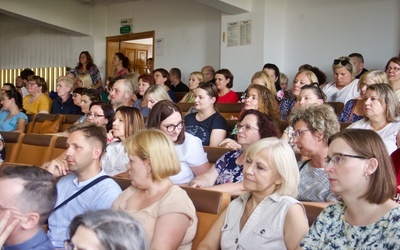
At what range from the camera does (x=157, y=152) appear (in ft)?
6.99

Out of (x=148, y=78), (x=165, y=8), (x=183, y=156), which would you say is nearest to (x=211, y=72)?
(x=148, y=78)

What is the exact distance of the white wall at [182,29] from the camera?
834 centimetres

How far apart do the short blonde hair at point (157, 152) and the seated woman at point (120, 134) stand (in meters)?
1.19

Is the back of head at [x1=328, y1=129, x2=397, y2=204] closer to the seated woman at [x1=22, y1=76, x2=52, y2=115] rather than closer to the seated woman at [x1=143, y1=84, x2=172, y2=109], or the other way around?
the seated woman at [x1=143, y1=84, x2=172, y2=109]

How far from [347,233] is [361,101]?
280 cm

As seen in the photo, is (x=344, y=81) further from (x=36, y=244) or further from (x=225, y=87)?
(x=36, y=244)

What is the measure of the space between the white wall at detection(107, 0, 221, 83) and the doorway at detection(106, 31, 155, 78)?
0.28 meters

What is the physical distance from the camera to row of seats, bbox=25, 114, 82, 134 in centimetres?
561

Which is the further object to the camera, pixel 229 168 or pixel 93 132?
pixel 229 168

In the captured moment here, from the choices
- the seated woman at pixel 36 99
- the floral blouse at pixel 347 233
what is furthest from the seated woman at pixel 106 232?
the seated woman at pixel 36 99

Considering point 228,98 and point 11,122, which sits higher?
point 228,98

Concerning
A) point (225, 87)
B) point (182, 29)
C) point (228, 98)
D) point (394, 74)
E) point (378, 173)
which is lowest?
point (378, 173)

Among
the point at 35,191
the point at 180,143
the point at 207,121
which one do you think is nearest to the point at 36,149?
the point at 207,121

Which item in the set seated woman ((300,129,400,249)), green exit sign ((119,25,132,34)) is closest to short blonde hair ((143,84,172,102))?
seated woman ((300,129,400,249))
